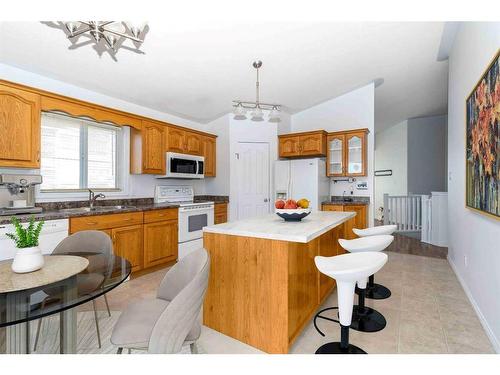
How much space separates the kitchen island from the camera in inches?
66.5

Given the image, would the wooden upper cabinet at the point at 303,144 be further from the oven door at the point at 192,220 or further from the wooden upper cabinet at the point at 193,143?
the oven door at the point at 192,220

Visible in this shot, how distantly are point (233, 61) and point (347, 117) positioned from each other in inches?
107

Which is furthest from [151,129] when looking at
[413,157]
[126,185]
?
[413,157]

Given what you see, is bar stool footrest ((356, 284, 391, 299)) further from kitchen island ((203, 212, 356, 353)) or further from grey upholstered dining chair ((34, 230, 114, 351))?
grey upholstered dining chair ((34, 230, 114, 351))

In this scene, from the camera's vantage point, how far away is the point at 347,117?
507 cm

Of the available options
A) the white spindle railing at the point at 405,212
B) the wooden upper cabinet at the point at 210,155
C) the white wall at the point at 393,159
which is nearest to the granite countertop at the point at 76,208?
the wooden upper cabinet at the point at 210,155

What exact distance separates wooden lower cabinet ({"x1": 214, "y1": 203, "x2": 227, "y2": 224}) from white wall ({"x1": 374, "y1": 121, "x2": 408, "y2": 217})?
5115mm

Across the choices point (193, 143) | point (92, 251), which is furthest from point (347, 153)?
point (92, 251)

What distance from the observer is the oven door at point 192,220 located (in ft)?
12.8

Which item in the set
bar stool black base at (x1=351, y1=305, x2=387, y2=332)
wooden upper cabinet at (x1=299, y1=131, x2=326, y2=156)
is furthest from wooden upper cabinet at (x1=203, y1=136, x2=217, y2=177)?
bar stool black base at (x1=351, y1=305, x2=387, y2=332)

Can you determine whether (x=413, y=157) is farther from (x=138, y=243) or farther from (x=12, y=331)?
(x=12, y=331)

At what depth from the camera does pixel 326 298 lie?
105 inches

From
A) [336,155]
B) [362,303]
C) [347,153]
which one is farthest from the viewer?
[336,155]

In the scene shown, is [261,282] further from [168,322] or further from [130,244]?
[130,244]
